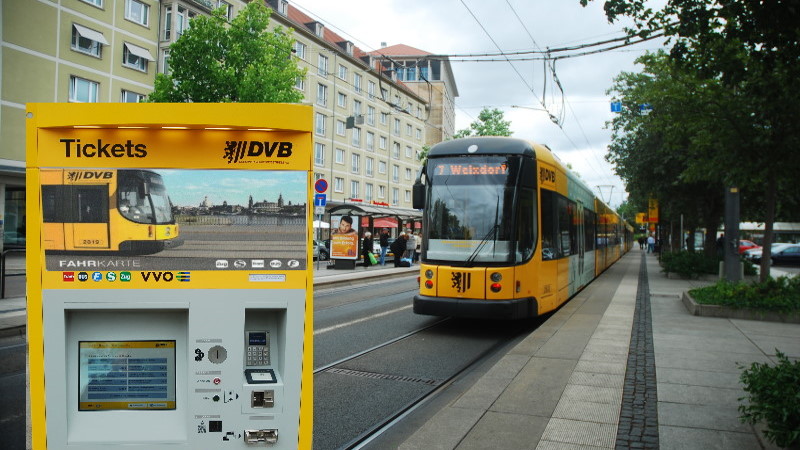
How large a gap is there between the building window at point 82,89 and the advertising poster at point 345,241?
15.4 metres

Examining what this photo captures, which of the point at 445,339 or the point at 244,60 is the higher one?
the point at 244,60

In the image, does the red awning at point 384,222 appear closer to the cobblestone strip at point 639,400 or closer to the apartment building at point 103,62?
the apartment building at point 103,62

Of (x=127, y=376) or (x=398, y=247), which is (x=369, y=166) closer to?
(x=398, y=247)

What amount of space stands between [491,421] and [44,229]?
3511 millimetres

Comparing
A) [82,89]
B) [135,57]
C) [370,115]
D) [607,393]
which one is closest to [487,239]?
[607,393]

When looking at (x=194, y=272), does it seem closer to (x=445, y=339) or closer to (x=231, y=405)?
(x=231, y=405)

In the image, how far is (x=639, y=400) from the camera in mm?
5711

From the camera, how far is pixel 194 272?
288 cm

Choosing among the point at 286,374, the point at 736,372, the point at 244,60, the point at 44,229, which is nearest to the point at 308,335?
the point at 286,374

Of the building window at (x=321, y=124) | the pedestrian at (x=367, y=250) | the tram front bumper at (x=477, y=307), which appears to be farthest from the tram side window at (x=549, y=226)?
the building window at (x=321, y=124)

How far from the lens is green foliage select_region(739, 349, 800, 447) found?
3920 millimetres

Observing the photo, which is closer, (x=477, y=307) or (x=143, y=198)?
(x=143, y=198)

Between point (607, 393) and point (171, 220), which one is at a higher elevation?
point (171, 220)

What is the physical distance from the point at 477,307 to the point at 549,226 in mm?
2245
